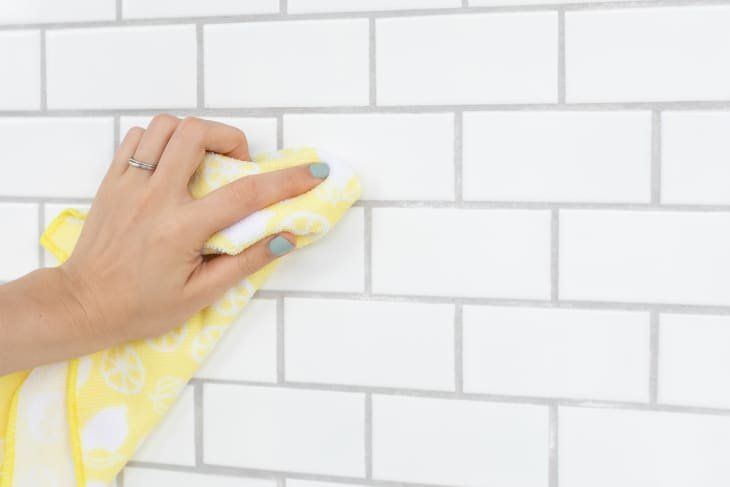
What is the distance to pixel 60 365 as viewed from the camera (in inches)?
36.4

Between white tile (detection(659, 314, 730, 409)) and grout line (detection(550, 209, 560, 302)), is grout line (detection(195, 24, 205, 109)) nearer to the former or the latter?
grout line (detection(550, 209, 560, 302))

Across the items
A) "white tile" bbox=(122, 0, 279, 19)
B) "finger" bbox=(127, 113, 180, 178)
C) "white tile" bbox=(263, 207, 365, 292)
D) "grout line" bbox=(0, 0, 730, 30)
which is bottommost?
"white tile" bbox=(263, 207, 365, 292)

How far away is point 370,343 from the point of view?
2.96 ft

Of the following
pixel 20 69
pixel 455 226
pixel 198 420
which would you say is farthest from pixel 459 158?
pixel 20 69

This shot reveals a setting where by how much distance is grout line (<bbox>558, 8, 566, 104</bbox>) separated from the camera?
0.83m

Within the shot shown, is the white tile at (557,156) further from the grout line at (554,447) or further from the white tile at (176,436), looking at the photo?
the white tile at (176,436)

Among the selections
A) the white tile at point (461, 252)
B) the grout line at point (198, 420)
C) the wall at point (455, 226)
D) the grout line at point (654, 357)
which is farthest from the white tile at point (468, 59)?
the grout line at point (198, 420)

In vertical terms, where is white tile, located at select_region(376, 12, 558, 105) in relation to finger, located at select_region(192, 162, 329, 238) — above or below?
above

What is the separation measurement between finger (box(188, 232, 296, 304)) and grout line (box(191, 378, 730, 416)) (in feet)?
0.41

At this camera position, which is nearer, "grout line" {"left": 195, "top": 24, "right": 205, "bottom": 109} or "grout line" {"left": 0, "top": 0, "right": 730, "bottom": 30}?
"grout line" {"left": 0, "top": 0, "right": 730, "bottom": 30}

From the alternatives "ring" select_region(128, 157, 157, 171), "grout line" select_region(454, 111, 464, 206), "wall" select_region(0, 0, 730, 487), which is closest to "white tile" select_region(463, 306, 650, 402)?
"wall" select_region(0, 0, 730, 487)

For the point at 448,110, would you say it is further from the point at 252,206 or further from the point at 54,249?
the point at 54,249

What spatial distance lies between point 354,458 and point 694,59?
0.49 m

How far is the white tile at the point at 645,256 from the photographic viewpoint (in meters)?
0.81
